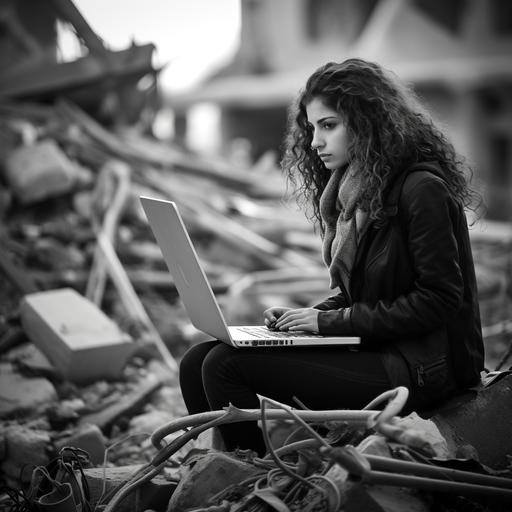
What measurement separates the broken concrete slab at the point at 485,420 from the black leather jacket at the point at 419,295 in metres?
0.08

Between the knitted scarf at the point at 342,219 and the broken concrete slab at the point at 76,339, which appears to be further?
the broken concrete slab at the point at 76,339

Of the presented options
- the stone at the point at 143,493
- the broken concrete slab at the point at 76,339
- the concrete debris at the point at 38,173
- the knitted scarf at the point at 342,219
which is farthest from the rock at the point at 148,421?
the concrete debris at the point at 38,173

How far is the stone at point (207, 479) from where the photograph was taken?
9.52ft

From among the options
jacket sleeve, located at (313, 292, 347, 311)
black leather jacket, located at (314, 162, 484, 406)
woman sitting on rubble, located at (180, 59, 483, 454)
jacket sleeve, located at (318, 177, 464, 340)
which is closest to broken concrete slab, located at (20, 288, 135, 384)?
woman sitting on rubble, located at (180, 59, 483, 454)

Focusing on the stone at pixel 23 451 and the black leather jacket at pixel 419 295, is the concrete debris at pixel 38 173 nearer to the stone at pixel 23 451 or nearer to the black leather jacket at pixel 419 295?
the stone at pixel 23 451

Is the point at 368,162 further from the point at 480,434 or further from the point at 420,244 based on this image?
the point at 480,434

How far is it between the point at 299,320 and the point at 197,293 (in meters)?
0.41

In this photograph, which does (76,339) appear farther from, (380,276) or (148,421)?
(380,276)

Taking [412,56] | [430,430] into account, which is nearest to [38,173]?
[430,430]

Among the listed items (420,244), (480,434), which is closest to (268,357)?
(420,244)

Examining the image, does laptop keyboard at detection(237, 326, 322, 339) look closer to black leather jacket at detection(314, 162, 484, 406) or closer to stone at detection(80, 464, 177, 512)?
black leather jacket at detection(314, 162, 484, 406)

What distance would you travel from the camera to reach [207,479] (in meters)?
2.91

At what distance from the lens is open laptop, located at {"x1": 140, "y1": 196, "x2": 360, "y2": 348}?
9.45 feet

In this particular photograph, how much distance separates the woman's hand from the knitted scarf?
0.20 metres
